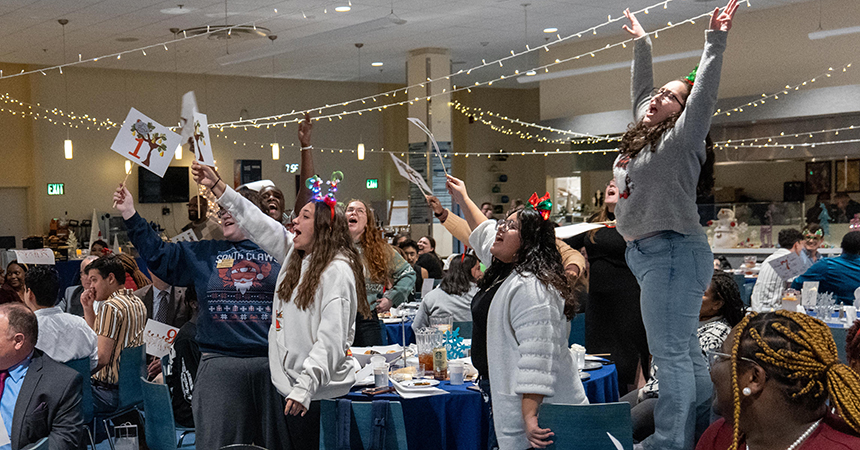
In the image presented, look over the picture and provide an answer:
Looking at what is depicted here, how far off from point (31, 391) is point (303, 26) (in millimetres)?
9290

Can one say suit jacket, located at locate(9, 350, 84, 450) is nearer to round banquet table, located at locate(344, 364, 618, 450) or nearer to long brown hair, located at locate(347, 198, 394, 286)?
round banquet table, located at locate(344, 364, 618, 450)

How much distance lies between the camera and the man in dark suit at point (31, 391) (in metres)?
2.94

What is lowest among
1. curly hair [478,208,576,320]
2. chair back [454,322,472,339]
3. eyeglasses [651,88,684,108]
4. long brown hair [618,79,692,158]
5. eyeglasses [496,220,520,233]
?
chair back [454,322,472,339]

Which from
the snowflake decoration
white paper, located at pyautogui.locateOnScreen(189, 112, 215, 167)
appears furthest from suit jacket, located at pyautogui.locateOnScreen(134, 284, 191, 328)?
the snowflake decoration

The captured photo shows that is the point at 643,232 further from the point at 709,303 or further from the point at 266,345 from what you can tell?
the point at 266,345

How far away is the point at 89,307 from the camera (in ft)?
17.3

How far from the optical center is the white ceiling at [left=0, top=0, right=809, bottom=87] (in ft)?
33.4

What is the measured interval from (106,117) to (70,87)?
2.63 feet

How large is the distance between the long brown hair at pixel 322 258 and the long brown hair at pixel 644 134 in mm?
1252

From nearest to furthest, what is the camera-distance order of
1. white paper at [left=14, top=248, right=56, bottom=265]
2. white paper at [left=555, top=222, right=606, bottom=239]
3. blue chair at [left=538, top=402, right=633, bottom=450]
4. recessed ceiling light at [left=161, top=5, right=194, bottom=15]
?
1. blue chair at [left=538, top=402, right=633, bottom=450]
2. white paper at [left=555, top=222, right=606, bottom=239]
3. white paper at [left=14, top=248, right=56, bottom=265]
4. recessed ceiling light at [left=161, top=5, right=194, bottom=15]

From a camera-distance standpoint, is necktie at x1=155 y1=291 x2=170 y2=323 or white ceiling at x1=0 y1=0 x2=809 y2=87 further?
white ceiling at x1=0 y1=0 x2=809 y2=87

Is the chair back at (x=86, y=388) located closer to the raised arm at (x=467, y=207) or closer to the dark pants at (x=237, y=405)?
the dark pants at (x=237, y=405)

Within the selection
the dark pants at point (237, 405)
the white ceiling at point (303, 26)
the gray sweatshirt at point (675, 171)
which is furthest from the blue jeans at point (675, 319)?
the white ceiling at point (303, 26)

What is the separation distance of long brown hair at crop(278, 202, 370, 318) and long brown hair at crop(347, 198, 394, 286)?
165 centimetres
